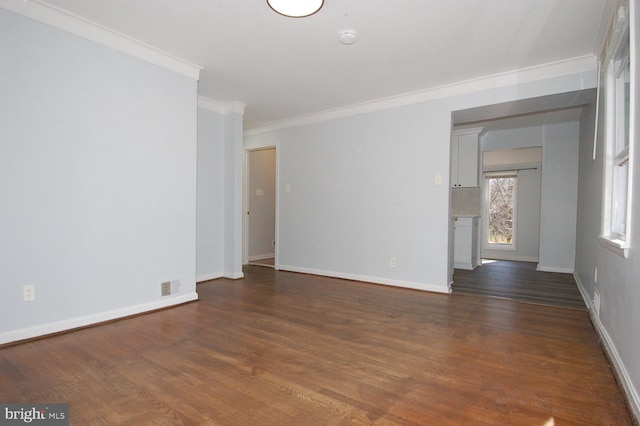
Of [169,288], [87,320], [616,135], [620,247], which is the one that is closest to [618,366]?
[620,247]

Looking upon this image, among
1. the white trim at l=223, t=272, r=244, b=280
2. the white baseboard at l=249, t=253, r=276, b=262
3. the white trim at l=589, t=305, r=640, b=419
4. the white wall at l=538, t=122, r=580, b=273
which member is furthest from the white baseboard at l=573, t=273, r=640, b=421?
the white baseboard at l=249, t=253, r=276, b=262

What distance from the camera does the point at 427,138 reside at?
13.1ft

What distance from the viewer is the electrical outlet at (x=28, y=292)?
2330 mm

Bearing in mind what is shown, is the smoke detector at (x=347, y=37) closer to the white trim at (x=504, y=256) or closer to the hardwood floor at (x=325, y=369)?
the hardwood floor at (x=325, y=369)

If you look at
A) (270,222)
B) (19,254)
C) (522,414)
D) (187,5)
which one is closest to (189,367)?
(19,254)

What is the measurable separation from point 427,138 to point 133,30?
3.17m

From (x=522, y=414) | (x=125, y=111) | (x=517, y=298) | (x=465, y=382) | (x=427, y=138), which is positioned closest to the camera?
(x=522, y=414)

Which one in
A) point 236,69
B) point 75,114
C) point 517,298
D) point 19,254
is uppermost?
point 236,69

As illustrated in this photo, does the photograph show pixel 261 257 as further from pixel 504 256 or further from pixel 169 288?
pixel 504 256

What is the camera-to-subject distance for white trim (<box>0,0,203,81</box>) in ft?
7.62

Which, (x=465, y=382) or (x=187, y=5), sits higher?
(x=187, y=5)

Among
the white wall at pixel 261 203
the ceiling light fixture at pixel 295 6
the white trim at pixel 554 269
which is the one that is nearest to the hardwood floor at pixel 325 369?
the ceiling light fixture at pixel 295 6

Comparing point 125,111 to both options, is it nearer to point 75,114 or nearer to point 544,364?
point 75,114

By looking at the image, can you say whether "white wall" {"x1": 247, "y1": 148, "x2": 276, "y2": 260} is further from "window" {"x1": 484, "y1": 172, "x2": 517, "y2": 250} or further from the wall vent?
"window" {"x1": 484, "y1": 172, "x2": 517, "y2": 250}
